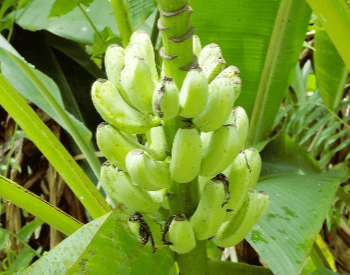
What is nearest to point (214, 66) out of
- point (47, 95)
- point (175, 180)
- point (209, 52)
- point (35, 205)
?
point (209, 52)

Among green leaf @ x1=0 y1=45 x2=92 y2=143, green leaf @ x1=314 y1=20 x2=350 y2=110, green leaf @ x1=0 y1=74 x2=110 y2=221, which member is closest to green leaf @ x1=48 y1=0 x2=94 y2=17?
green leaf @ x1=0 y1=45 x2=92 y2=143

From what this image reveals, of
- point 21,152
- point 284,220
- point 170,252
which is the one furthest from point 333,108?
point 21,152

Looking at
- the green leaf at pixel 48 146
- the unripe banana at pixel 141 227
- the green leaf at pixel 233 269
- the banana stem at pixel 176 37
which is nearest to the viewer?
the banana stem at pixel 176 37

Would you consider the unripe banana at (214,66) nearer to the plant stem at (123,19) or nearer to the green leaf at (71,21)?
the plant stem at (123,19)

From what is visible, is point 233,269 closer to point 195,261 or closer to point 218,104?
point 195,261

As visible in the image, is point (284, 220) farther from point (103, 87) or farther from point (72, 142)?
point (72, 142)

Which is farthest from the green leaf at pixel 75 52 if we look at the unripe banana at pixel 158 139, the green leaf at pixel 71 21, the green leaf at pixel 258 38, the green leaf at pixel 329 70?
the unripe banana at pixel 158 139
